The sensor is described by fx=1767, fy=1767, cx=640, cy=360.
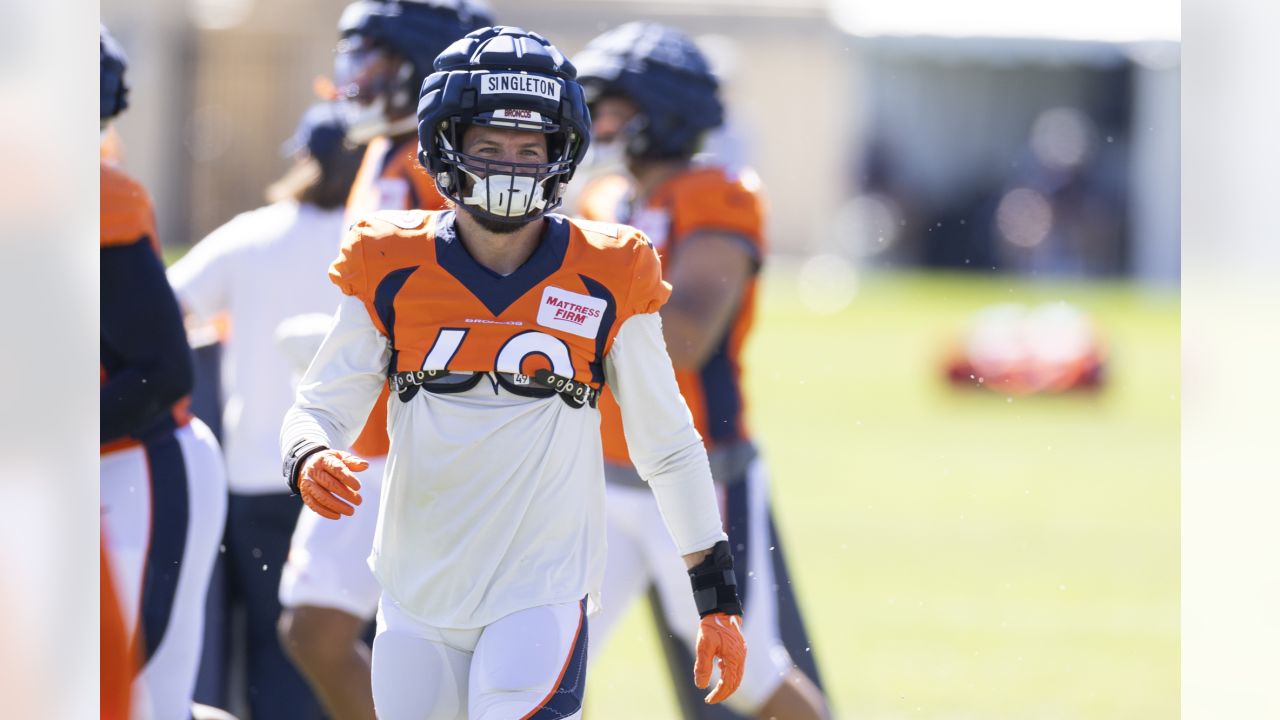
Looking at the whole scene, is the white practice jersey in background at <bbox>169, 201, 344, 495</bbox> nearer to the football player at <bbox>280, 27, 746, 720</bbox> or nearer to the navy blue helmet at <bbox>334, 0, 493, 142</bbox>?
the navy blue helmet at <bbox>334, 0, 493, 142</bbox>

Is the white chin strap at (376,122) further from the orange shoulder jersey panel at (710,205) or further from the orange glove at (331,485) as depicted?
the orange glove at (331,485)

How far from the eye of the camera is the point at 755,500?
16.2 ft

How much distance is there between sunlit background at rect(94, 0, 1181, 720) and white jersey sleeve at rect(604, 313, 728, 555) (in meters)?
1.81

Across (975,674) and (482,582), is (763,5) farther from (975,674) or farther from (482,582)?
(482,582)

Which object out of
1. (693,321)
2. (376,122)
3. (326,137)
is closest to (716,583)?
(693,321)

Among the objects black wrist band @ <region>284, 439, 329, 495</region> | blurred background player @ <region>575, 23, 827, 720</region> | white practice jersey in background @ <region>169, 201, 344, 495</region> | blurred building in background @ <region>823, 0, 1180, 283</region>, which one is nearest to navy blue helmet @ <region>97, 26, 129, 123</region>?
white practice jersey in background @ <region>169, 201, 344, 495</region>

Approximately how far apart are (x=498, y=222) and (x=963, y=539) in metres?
7.67

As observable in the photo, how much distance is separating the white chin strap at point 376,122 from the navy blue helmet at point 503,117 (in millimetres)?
1448

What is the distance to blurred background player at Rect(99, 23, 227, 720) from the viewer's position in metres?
4.04

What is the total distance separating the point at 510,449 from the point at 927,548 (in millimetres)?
7152

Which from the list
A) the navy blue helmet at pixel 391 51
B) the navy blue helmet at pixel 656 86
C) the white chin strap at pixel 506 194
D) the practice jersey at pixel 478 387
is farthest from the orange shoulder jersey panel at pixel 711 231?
the white chin strap at pixel 506 194

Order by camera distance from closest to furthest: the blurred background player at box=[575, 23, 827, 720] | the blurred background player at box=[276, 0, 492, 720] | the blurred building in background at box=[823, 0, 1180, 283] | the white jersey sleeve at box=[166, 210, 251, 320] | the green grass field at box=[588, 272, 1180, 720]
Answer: the blurred background player at box=[276, 0, 492, 720] < the blurred background player at box=[575, 23, 827, 720] < the white jersey sleeve at box=[166, 210, 251, 320] < the green grass field at box=[588, 272, 1180, 720] < the blurred building in background at box=[823, 0, 1180, 283]

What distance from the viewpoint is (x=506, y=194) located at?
3.32 m
